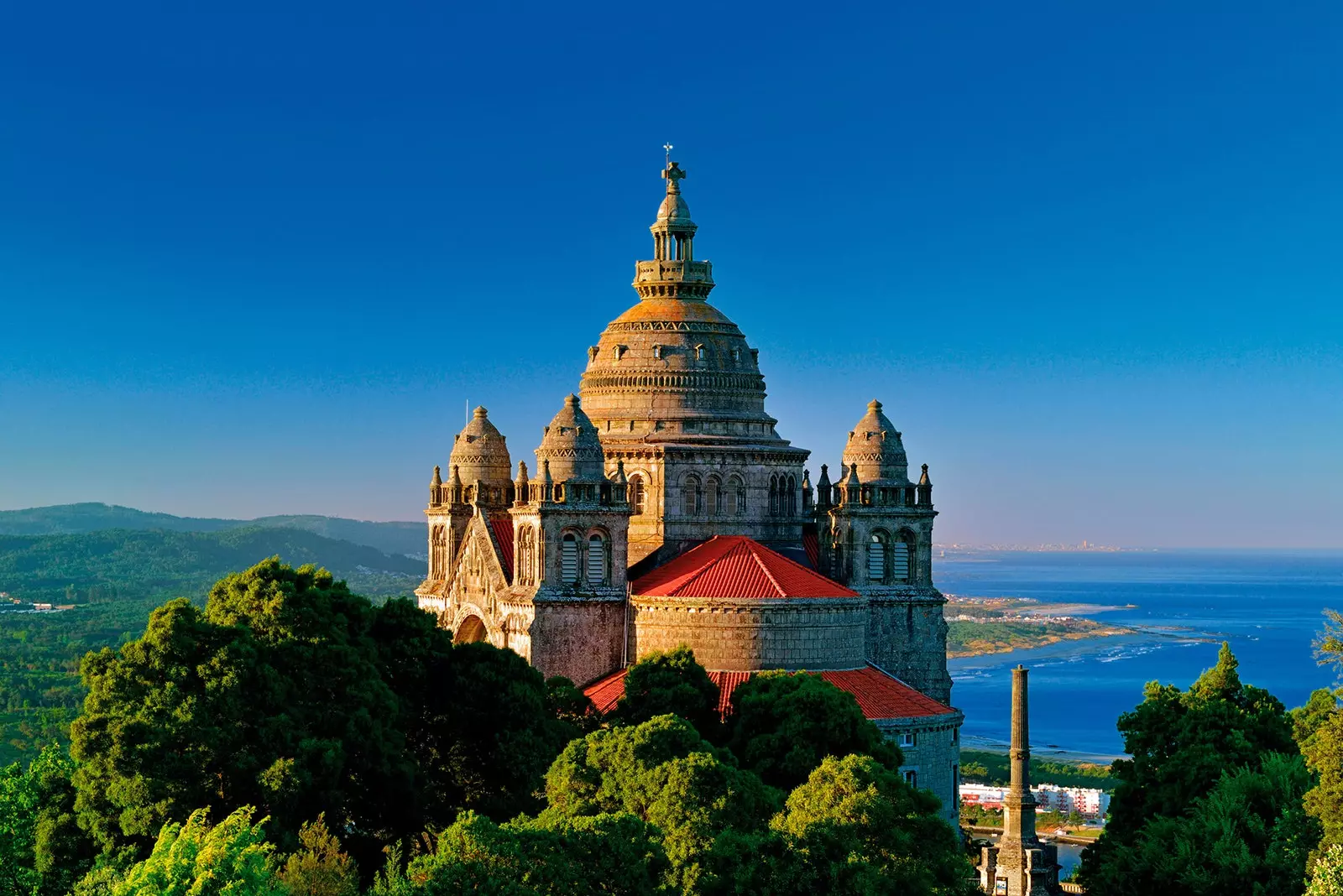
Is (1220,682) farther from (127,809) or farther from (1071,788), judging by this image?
(1071,788)

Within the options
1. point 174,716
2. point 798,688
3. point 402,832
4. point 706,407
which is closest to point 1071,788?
point 706,407

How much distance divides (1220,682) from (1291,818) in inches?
483

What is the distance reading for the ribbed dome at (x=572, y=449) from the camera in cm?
7062

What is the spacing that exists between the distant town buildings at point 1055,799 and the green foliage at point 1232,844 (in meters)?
51.8

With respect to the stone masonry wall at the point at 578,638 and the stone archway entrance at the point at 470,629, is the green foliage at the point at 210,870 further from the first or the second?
the stone archway entrance at the point at 470,629

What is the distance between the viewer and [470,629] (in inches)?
3046

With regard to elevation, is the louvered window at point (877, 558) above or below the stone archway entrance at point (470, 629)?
above

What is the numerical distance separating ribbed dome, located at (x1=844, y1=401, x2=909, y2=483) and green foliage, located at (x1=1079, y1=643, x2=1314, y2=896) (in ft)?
47.0

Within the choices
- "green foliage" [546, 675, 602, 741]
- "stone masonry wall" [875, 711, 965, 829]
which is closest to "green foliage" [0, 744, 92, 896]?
"green foliage" [546, 675, 602, 741]

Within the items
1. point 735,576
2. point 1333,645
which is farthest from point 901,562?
point 1333,645

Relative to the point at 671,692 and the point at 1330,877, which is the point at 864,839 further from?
the point at 671,692

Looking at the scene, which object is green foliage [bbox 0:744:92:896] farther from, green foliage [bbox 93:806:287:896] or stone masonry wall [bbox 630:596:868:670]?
stone masonry wall [bbox 630:596:868:670]

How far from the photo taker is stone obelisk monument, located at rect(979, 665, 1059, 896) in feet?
207

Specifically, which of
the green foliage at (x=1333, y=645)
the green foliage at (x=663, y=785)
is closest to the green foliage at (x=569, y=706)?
the green foliage at (x=663, y=785)
